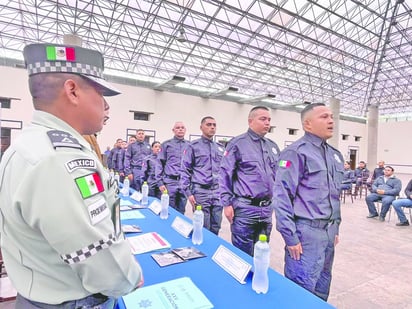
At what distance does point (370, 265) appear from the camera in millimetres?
2938

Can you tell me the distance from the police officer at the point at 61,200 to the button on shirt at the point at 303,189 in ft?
3.58

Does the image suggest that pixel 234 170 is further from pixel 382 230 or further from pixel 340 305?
pixel 382 230

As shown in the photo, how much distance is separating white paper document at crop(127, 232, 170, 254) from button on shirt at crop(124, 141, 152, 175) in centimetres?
409

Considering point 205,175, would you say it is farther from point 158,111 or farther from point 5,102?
point 158,111

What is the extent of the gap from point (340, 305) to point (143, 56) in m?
11.0

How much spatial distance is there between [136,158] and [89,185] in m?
5.16

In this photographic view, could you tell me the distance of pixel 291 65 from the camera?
40.3 feet

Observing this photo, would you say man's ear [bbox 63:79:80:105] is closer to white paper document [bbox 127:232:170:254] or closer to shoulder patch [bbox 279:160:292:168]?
white paper document [bbox 127:232:170:254]

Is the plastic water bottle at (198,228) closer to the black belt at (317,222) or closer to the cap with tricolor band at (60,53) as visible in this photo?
the black belt at (317,222)

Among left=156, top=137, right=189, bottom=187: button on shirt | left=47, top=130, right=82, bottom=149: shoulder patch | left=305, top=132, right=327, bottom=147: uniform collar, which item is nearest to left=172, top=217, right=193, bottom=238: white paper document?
left=305, top=132, right=327, bottom=147: uniform collar

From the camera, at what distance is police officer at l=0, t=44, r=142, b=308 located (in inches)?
21.0

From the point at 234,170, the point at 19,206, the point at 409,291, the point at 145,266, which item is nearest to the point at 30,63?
the point at 19,206

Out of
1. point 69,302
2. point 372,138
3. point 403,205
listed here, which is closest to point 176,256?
point 69,302

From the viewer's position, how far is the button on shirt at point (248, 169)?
6.86 feet
